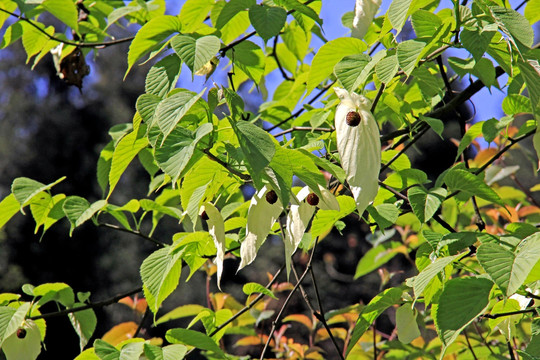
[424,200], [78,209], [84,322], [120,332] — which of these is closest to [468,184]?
[424,200]

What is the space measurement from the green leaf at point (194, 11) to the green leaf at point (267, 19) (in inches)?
3.2

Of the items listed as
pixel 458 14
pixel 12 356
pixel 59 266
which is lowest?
pixel 59 266

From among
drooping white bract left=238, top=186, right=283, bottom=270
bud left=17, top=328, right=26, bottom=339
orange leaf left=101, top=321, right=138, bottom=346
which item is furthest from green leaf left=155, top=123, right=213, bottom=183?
orange leaf left=101, top=321, right=138, bottom=346

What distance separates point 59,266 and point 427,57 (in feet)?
26.9

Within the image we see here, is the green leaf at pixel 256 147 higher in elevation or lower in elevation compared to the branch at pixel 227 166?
higher

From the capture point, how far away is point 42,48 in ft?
4.24

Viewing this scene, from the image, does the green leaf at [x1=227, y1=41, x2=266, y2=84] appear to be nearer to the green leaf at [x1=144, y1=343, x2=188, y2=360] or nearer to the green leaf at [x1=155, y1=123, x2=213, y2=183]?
the green leaf at [x1=155, y1=123, x2=213, y2=183]

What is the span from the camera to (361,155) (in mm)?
557

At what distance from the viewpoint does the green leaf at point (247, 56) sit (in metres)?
0.92

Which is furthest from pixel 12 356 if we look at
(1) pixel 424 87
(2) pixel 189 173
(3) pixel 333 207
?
(1) pixel 424 87

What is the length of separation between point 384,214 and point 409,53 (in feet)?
0.99

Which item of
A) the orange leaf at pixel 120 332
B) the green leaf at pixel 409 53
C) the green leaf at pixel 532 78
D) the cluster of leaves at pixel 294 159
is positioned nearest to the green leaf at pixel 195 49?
the cluster of leaves at pixel 294 159

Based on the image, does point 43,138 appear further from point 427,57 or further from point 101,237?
point 427,57

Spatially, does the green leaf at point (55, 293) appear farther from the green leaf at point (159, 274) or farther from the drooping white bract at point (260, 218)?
the drooping white bract at point (260, 218)
